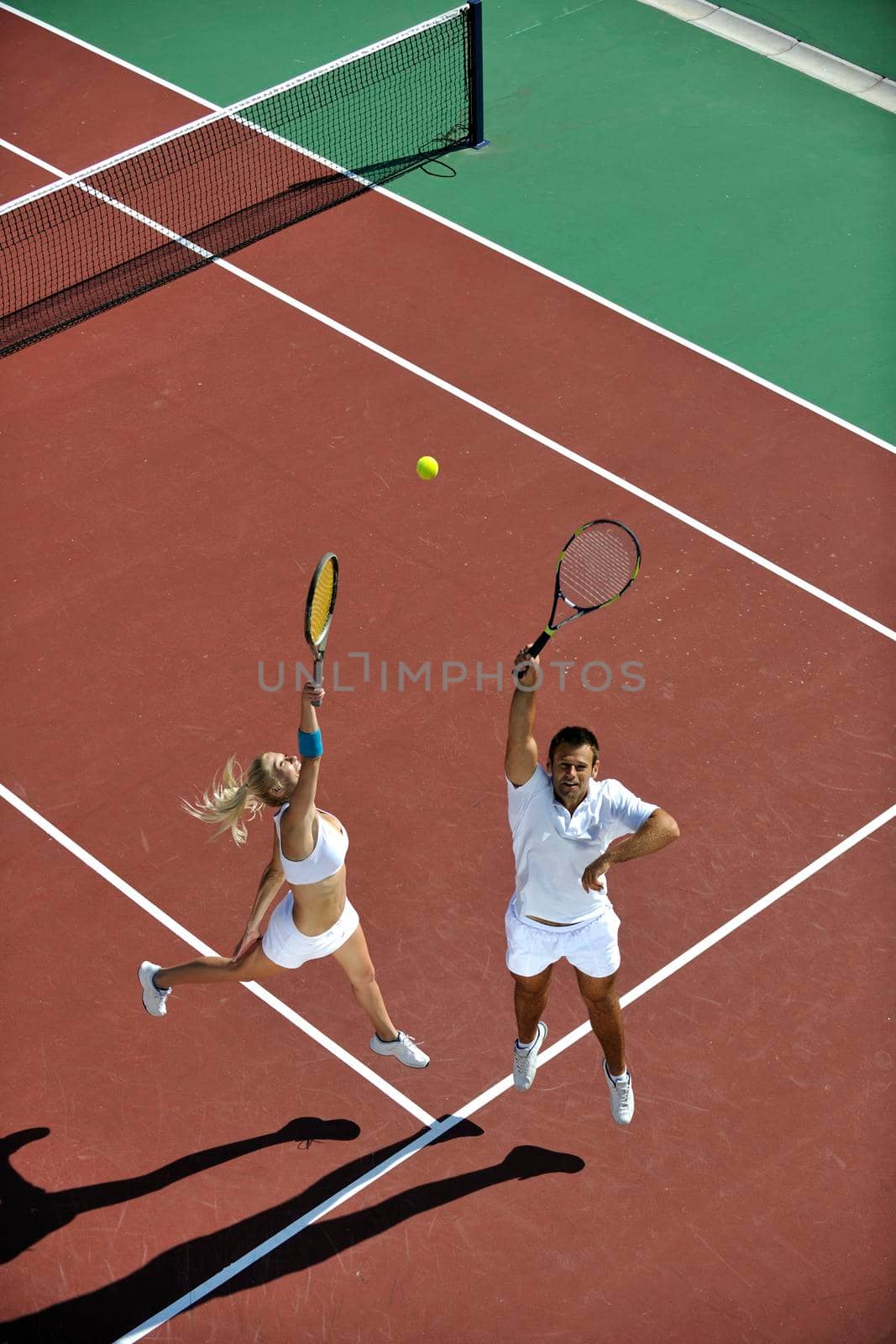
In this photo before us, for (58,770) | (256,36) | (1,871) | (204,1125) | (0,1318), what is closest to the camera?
(0,1318)

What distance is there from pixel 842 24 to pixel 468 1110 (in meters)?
13.0

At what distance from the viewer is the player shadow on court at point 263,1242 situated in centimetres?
700

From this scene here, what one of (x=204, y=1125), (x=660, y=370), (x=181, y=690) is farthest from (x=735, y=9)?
(x=204, y=1125)

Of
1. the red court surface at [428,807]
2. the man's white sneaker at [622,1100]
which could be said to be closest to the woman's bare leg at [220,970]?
the red court surface at [428,807]

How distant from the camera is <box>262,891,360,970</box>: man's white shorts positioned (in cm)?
727

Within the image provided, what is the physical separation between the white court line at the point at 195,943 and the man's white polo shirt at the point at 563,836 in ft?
4.59

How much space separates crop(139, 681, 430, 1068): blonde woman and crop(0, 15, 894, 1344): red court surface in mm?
376

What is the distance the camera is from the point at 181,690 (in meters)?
10.1

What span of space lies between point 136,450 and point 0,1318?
6.56m

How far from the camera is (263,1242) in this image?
7281mm

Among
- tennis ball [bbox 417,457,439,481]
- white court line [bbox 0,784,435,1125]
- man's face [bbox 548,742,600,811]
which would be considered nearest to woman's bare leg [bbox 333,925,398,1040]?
white court line [bbox 0,784,435,1125]

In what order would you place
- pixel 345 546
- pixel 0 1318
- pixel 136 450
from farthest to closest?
1. pixel 136 450
2. pixel 345 546
3. pixel 0 1318

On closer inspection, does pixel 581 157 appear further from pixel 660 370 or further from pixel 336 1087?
pixel 336 1087

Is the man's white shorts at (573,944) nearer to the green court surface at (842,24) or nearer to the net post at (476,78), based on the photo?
the net post at (476,78)
